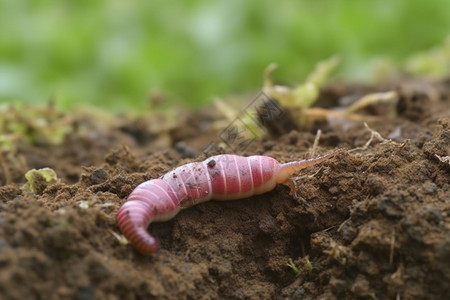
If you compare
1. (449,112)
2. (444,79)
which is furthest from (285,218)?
(444,79)

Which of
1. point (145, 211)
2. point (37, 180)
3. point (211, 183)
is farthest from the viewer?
point (37, 180)

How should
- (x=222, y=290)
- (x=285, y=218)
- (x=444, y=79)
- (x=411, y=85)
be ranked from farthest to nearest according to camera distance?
(x=444, y=79), (x=411, y=85), (x=285, y=218), (x=222, y=290)

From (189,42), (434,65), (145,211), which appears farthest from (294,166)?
Result: (189,42)

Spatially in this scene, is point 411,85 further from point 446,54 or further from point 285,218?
point 285,218

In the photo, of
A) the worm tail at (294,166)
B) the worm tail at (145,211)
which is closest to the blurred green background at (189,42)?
the worm tail at (294,166)

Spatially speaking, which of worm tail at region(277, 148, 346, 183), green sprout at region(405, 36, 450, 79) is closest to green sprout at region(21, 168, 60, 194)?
worm tail at region(277, 148, 346, 183)

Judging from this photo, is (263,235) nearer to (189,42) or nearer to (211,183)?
(211,183)

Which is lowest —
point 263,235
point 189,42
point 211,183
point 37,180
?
point 263,235
